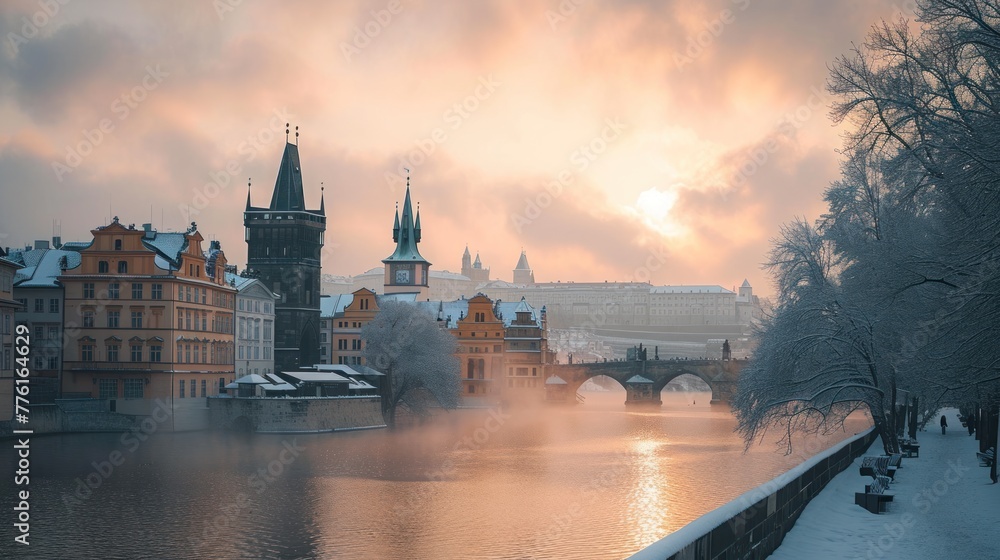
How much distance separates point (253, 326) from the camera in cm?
8819

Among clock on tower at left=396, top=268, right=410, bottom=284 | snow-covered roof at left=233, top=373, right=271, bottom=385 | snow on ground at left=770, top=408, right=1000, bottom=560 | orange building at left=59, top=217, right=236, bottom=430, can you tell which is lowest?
snow on ground at left=770, top=408, right=1000, bottom=560

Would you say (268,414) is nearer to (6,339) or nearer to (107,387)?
(107,387)

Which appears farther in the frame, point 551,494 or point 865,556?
point 551,494

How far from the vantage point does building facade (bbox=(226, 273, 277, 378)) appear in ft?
280

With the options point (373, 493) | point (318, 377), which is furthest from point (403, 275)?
point (373, 493)

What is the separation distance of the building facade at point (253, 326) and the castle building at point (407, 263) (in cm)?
6706

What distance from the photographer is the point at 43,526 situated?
35.9 meters

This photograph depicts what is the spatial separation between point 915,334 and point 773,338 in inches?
490

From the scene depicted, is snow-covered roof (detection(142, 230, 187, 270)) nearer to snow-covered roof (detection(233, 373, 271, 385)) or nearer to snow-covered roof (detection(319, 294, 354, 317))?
snow-covered roof (detection(233, 373, 271, 385))

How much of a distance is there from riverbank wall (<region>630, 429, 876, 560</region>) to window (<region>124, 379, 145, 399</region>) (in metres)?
56.4

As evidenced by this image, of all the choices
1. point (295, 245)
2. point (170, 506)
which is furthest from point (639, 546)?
point (295, 245)

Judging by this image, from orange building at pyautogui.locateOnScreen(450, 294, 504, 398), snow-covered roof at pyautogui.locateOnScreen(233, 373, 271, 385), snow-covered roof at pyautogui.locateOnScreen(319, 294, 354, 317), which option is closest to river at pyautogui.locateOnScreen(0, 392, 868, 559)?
snow-covered roof at pyautogui.locateOnScreen(233, 373, 271, 385)

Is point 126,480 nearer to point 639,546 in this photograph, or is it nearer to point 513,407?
point 639,546

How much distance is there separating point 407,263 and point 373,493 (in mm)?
116842
